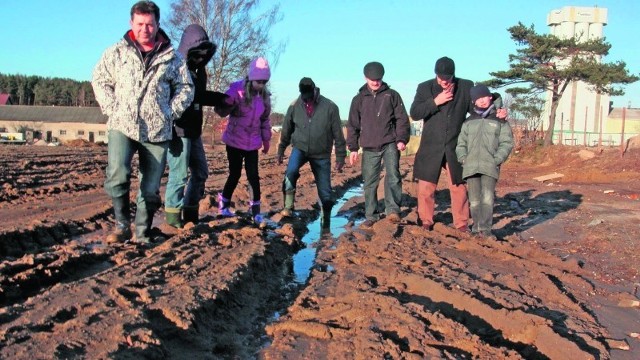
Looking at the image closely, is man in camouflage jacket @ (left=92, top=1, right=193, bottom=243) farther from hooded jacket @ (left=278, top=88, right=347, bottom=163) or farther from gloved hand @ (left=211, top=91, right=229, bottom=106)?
hooded jacket @ (left=278, top=88, right=347, bottom=163)

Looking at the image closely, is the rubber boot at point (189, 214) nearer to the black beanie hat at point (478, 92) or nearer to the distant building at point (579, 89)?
the black beanie hat at point (478, 92)

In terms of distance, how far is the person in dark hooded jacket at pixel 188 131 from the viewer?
584 centimetres

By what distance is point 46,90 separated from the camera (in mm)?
100938

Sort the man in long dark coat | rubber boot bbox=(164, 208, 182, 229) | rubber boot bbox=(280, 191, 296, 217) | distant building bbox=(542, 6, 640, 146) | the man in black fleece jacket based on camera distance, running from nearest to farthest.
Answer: rubber boot bbox=(164, 208, 182, 229) < the man in long dark coat < the man in black fleece jacket < rubber boot bbox=(280, 191, 296, 217) < distant building bbox=(542, 6, 640, 146)

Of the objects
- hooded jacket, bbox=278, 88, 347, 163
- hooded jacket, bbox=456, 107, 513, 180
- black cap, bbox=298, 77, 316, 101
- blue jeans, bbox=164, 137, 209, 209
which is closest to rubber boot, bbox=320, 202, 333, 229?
hooded jacket, bbox=278, 88, 347, 163

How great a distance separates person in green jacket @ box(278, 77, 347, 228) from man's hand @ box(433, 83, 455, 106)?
1.30 m

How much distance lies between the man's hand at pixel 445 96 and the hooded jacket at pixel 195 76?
8.18ft

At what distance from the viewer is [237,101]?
669 centimetres

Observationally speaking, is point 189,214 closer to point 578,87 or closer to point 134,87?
point 134,87

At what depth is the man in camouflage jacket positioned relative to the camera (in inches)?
196

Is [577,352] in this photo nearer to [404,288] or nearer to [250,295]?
[404,288]

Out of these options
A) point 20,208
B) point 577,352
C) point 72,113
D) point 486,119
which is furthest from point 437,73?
point 72,113

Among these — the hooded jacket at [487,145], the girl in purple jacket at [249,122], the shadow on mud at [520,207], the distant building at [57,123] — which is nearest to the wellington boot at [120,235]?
the girl in purple jacket at [249,122]

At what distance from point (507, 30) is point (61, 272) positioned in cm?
2961
